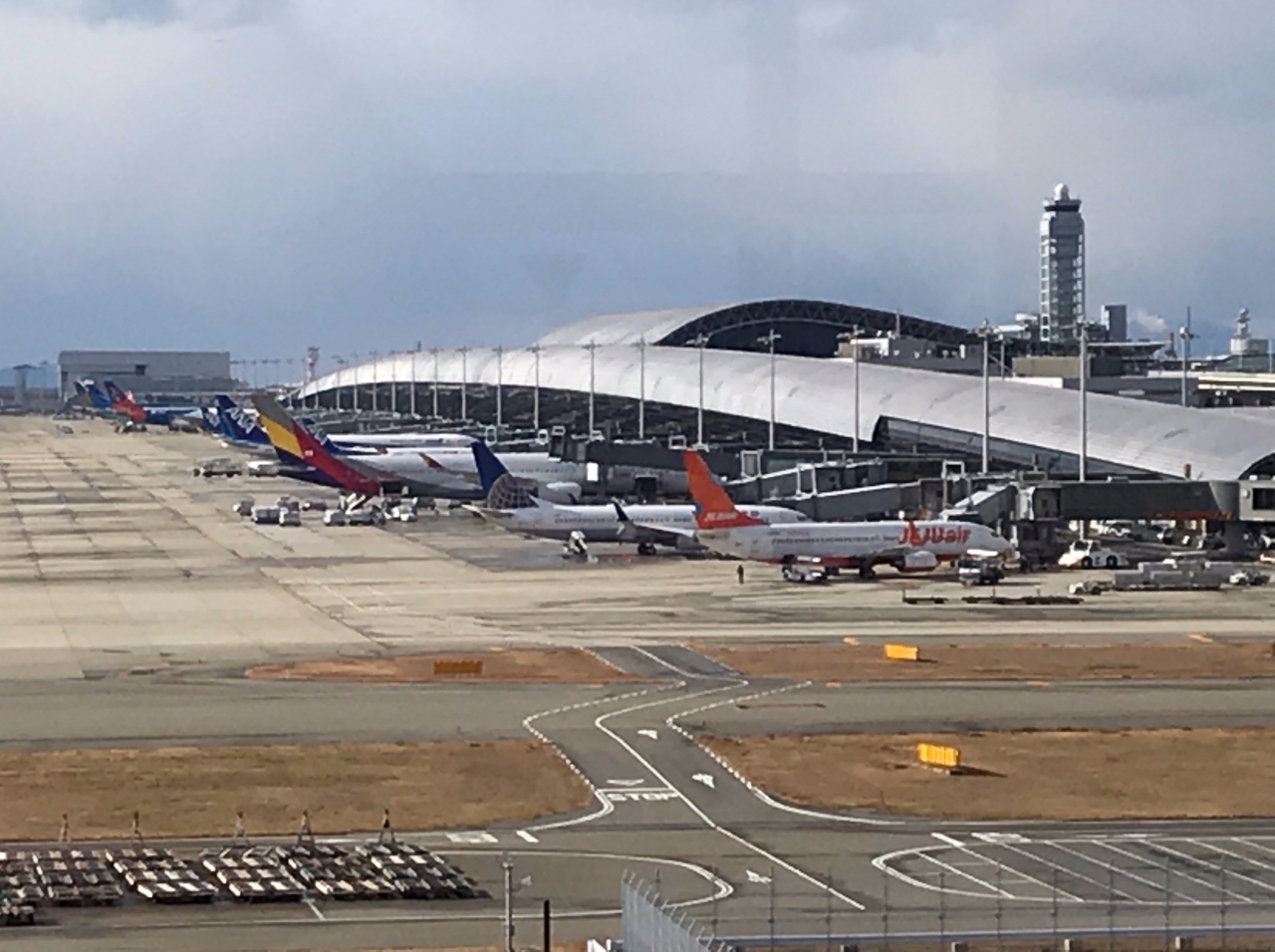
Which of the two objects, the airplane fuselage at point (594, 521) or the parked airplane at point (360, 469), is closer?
the airplane fuselage at point (594, 521)

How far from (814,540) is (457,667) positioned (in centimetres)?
3269

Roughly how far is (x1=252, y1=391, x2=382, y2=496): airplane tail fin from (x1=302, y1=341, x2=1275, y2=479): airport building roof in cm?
3423

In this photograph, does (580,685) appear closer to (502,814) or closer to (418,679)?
(418,679)

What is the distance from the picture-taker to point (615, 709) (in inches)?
2312

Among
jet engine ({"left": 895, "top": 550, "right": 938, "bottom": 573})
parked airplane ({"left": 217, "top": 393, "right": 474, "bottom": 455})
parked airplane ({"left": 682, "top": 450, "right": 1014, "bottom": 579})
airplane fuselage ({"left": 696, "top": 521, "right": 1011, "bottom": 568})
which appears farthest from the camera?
parked airplane ({"left": 217, "top": 393, "right": 474, "bottom": 455})

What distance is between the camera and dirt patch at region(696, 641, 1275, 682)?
213 feet

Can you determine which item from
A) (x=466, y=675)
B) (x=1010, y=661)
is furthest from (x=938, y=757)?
(x=466, y=675)

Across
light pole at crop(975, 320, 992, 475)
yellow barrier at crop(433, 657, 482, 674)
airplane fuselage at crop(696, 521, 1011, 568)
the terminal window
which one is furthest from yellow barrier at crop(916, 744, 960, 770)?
light pole at crop(975, 320, 992, 475)

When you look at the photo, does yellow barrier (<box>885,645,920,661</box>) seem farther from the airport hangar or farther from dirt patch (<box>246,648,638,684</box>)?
the airport hangar

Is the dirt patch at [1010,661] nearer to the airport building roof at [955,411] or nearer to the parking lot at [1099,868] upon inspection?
the parking lot at [1099,868]

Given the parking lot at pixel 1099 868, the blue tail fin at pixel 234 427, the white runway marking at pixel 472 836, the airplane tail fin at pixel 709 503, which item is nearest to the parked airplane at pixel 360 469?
the airplane tail fin at pixel 709 503

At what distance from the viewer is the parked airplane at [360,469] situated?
430ft

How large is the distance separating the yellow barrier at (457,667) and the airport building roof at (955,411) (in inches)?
2048

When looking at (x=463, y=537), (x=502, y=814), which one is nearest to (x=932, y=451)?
(x=463, y=537)
